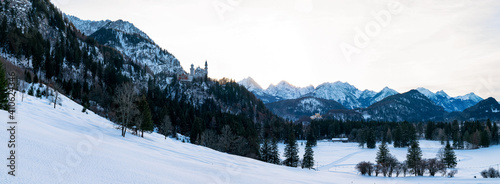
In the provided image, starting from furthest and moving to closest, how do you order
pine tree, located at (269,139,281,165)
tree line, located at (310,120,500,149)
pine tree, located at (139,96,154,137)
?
tree line, located at (310,120,500,149) → pine tree, located at (269,139,281,165) → pine tree, located at (139,96,154,137)

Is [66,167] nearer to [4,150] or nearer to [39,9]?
[4,150]

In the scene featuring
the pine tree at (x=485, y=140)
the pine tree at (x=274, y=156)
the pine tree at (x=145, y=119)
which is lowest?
the pine tree at (x=274, y=156)

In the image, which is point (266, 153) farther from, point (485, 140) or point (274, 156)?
point (485, 140)

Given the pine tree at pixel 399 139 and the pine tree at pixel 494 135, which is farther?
the pine tree at pixel 494 135

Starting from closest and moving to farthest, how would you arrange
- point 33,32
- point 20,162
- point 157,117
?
point 20,162
point 157,117
point 33,32

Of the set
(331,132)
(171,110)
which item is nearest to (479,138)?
(331,132)

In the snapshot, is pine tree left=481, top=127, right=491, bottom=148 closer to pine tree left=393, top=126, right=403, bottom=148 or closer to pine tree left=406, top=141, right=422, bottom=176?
pine tree left=393, top=126, right=403, bottom=148

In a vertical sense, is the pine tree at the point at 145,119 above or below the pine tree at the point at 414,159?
above

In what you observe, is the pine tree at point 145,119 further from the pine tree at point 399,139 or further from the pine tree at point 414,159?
the pine tree at point 399,139

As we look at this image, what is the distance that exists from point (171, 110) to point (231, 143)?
160 feet

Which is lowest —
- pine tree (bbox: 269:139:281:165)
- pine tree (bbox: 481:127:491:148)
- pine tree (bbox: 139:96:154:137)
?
pine tree (bbox: 269:139:281:165)

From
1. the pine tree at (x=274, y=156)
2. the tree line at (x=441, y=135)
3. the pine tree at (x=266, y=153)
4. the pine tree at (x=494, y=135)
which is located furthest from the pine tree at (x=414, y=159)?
the pine tree at (x=494, y=135)

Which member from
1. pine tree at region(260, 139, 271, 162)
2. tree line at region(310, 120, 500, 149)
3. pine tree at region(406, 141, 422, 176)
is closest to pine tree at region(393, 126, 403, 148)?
tree line at region(310, 120, 500, 149)

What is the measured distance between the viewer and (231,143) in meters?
88.7
